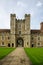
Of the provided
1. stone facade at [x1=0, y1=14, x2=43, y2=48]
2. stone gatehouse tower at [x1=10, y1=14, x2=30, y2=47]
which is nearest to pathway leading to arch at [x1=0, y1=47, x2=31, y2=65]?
stone facade at [x1=0, y1=14, x2=43, y2=48]

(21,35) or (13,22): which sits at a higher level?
(13,22)

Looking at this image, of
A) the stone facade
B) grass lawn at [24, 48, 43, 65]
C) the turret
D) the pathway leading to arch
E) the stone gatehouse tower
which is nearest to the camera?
the pathway leading to arch

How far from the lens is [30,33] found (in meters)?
65.9

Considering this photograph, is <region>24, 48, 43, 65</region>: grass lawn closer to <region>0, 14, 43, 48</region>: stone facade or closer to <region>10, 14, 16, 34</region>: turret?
<region>0, 14, 43, 48</region>: stone facade

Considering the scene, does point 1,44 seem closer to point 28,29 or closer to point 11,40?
point 11,40

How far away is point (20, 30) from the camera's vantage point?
6675cm

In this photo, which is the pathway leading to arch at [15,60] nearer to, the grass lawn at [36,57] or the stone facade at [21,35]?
the grass lawn at [36,57]

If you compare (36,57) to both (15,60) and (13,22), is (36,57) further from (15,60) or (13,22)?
(13,22)

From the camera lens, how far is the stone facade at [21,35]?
65181mm

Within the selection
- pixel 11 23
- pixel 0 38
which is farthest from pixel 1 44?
pixel 11 23

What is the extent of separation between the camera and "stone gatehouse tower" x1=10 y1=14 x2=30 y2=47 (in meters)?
65.1

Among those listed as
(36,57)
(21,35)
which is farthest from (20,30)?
(36,57)

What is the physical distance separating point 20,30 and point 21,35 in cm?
207

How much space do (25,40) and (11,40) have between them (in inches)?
219
